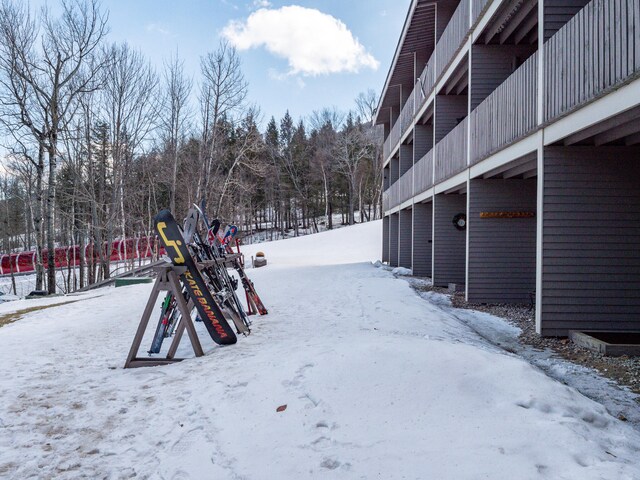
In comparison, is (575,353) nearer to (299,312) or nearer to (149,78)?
(299,312)

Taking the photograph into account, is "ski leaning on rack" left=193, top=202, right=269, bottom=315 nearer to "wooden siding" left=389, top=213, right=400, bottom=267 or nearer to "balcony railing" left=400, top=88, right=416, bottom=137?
"balcony railing" left=400, top=88, right=416, bottom=137

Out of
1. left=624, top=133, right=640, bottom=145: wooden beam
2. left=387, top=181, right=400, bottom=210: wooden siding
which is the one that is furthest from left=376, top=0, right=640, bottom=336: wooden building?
left=387, top=181, right=400, bottom=210: wooden siding

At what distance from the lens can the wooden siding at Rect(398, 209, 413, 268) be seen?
59.2 ft

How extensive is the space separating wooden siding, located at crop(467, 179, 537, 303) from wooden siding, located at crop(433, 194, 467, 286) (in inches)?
113

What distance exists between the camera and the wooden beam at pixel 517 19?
7.88 meters

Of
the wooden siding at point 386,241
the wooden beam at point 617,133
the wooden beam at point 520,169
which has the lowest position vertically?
the wooden siding at point 386,241

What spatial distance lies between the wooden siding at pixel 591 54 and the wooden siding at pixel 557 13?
503 mm

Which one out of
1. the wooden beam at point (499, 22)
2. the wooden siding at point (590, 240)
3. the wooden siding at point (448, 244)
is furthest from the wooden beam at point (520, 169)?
the wooden siding at point (448, 244)

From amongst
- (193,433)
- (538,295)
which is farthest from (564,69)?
(193,433)

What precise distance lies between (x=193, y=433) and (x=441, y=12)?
46.4ft

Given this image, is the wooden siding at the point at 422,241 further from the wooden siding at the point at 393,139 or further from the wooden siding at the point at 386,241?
the wooden siding at the point at 386,241

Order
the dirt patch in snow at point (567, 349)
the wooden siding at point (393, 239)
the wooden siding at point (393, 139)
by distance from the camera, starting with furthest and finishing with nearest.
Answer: the wooden siding at point (393, 239) < the wooden siding at point (393, 139) < the dirt patch in snow at point (567, 349)

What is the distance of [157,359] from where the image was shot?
5055mm

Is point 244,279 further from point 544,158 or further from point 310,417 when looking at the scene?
point 544,158
